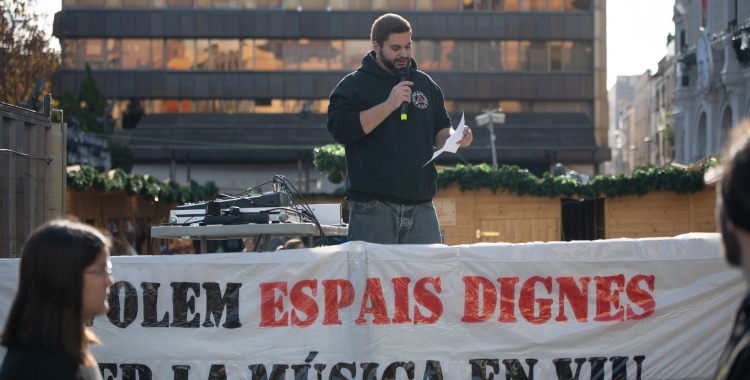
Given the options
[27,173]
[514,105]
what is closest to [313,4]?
[514,105]

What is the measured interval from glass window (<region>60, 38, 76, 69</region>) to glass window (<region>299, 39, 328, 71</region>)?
11673mm

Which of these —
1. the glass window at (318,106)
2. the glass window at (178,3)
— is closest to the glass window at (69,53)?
the glass window at (178,3)

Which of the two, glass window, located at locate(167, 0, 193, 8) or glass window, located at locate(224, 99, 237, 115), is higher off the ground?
glass window, located at locate(167, 0, 193, 8)

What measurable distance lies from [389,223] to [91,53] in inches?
1679

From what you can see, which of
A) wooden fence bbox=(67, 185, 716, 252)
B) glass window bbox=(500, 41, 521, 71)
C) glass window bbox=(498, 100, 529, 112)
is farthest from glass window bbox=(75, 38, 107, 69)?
wooden fence bbox=(67, 185, 716, 252)

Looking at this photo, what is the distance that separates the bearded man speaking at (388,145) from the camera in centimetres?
494

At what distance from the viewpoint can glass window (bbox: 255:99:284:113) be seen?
1789 inches

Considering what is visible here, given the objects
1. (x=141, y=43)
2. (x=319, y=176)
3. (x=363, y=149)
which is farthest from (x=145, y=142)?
(x=363, y=149)

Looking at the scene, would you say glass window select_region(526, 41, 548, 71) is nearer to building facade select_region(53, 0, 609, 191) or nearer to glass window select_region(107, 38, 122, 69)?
building facade select_region(53, 0, 609, 191)

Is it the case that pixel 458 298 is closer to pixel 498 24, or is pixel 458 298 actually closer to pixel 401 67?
pixel 401 67

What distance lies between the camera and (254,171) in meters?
44.4

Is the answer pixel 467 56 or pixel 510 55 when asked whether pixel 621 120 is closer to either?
pixel 510 55

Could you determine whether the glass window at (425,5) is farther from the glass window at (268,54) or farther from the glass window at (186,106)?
the glass window at (186,106)

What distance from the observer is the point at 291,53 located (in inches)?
1777
